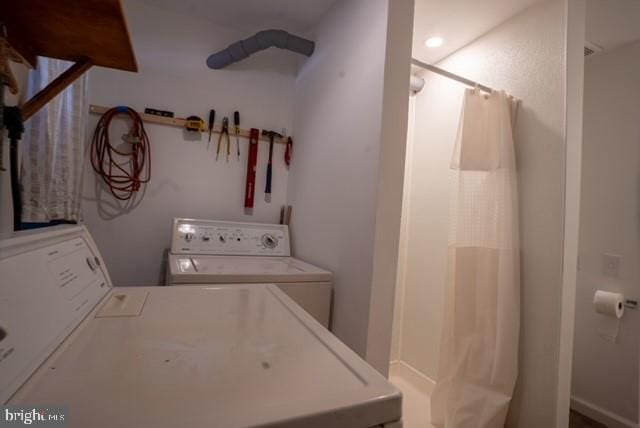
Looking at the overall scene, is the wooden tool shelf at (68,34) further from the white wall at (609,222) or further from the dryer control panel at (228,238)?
the white wall at (609,222)

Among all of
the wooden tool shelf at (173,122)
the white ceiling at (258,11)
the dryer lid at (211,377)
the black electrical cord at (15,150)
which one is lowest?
the dryer lid at (211,377)

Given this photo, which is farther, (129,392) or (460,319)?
(460,319)

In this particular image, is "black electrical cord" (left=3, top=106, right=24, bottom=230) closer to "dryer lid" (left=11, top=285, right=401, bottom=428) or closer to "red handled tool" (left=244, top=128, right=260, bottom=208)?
"dryer lid" (left=11, top=285, right=401, bottom=428)

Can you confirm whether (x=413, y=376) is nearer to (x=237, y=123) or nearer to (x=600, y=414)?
(x=600, y=414)

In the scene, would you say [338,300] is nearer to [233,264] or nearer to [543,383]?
[233,264]

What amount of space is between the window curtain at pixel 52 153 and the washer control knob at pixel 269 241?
1.02m

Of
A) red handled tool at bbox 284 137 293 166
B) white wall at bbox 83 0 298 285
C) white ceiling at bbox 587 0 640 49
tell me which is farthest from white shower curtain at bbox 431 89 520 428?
white wall at bbox 83 0 298 285

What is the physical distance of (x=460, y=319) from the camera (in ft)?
5.27

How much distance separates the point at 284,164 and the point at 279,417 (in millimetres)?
2077

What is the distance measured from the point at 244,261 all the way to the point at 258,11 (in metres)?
1.71

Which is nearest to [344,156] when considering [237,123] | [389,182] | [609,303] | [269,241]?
[389,182]

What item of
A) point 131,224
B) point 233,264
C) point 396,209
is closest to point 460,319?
point 396,209

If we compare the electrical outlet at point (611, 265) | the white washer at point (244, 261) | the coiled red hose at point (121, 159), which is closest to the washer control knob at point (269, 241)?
the white washer at point (244, 261)

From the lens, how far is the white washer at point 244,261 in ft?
4.37
